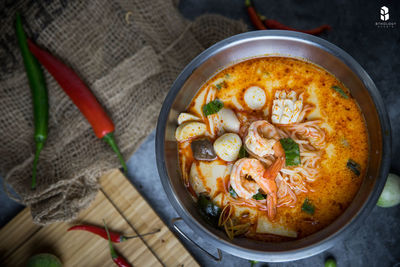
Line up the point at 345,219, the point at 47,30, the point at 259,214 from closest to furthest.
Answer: the point at 345,219, the point at 259,214, the point at 47,30

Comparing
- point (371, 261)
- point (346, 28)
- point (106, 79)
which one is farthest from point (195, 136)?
point (371, 261)

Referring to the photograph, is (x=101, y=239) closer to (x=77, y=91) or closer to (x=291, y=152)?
(x=77, y=91)

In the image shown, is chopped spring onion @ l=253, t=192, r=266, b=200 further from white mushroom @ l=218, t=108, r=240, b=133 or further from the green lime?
the green lime

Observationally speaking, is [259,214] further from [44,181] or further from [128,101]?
[44,181]

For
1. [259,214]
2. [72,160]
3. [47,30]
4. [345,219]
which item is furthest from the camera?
[72,160]

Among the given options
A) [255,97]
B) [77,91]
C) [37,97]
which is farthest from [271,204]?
[37,97]

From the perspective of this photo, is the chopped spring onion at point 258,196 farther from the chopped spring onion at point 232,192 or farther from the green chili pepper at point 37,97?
the green chili pepper at point 37,97

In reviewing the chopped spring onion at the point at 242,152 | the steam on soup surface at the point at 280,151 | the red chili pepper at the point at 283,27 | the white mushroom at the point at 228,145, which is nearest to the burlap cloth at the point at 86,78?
the red chili pepper at the point at 283,27
